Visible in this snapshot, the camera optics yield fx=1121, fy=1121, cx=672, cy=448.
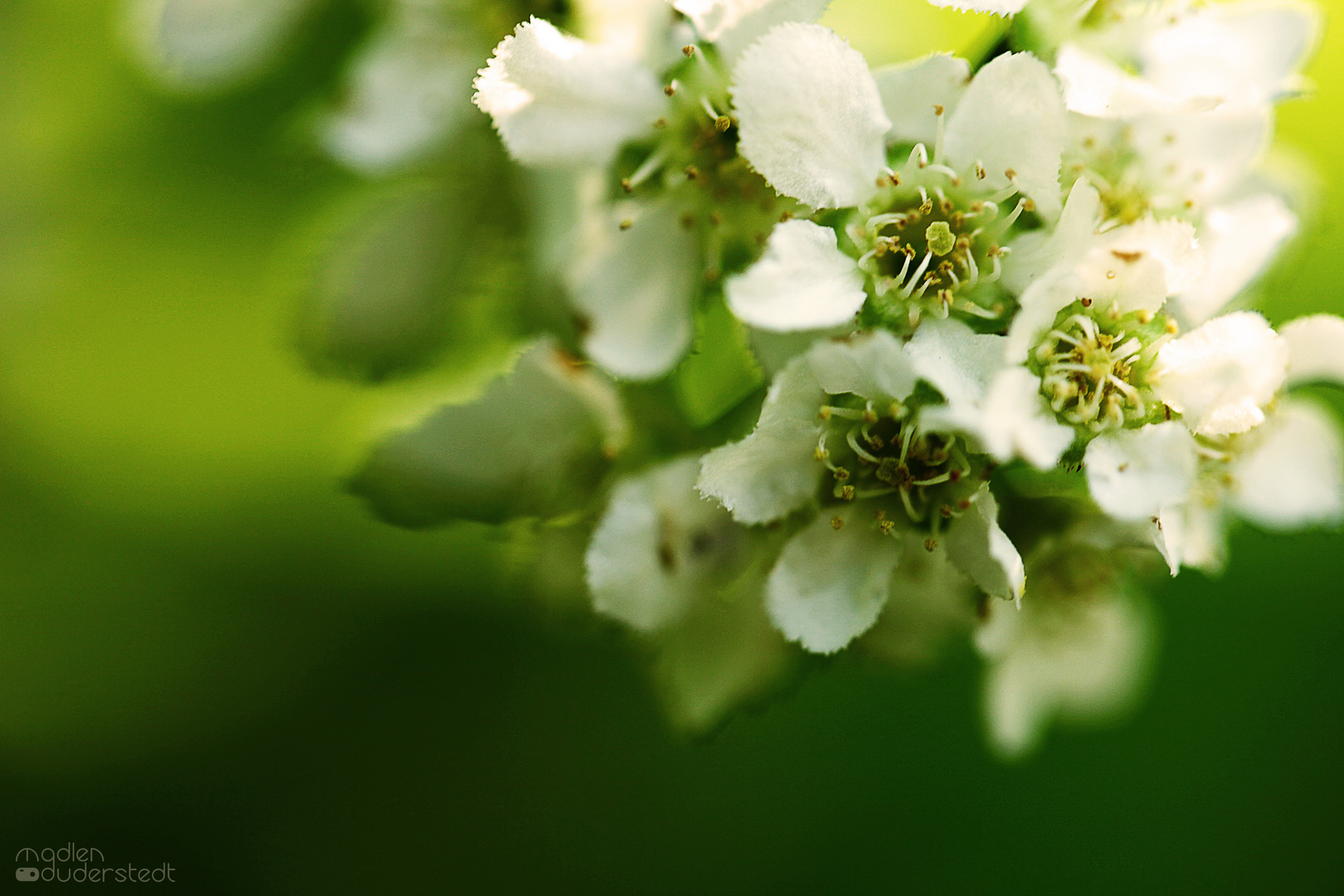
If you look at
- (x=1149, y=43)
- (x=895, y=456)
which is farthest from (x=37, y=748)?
(x=1149, y=43)

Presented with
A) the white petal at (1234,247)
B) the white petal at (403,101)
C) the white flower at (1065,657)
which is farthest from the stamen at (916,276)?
the white petal at (403,101)

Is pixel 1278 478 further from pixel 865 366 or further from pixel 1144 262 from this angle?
pixel 865 366

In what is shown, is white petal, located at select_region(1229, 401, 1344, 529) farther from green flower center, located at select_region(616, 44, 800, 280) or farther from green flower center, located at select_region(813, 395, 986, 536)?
green flower center, located at select_region(616, 44, 800, 280)

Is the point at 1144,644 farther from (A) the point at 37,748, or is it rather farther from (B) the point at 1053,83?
(A) the point at 37,748

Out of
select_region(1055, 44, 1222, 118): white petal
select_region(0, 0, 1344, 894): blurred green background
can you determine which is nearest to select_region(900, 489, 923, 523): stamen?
select_region(1055, 44, 1222, 118): white petal

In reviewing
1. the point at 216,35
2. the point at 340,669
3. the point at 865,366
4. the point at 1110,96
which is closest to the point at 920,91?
the point at 1110,96

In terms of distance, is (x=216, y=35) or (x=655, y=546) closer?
(x=655, y=546)
